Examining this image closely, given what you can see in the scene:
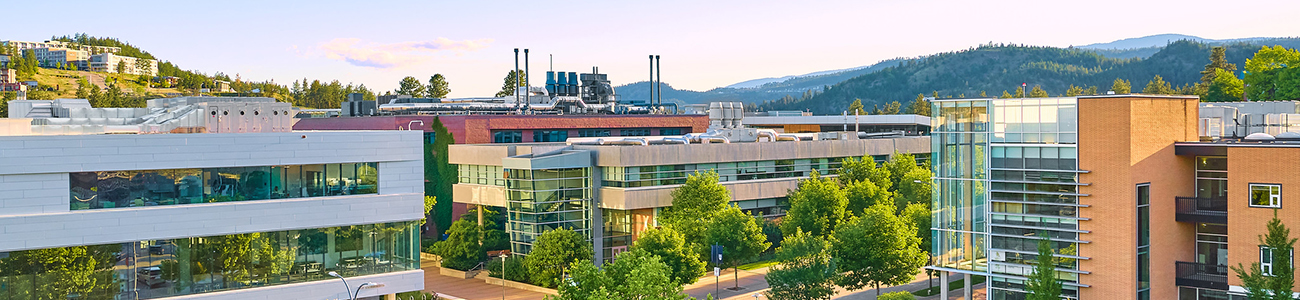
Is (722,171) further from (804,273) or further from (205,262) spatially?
(205,262)

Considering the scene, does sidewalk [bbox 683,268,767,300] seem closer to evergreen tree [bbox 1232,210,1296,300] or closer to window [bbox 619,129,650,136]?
evergreen tree [bbox 1232,210,1296,300]

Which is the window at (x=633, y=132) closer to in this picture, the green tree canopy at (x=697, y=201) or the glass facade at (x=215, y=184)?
the green tree canopy at (x=697, y=201)

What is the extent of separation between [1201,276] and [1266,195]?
158 inches

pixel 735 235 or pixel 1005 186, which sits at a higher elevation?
pixel 1005 186

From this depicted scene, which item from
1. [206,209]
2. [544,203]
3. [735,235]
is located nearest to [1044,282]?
[735,235]

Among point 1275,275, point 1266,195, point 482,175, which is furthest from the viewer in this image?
point 482,175

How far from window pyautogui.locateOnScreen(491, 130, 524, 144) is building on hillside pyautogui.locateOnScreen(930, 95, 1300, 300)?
4886 centimetres

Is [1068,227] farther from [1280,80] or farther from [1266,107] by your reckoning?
[1280,80]

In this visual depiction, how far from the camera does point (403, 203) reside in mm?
42656

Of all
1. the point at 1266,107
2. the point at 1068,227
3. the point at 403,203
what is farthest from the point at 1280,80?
the point at 403,203

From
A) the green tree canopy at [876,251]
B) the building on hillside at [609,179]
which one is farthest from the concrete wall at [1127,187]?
the building on hillside at [609,179]

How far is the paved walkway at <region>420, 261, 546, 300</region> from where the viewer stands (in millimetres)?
57844

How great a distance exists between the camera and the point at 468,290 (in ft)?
198

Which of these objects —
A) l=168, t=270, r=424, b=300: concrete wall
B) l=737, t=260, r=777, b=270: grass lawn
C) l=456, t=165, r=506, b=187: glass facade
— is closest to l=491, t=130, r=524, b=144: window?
l=456, t=165, r=506, b=187: glass facade
